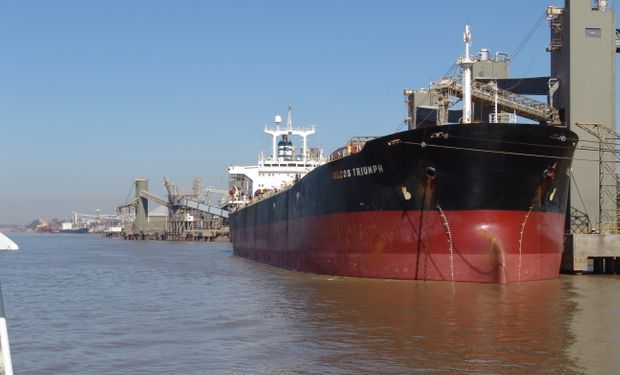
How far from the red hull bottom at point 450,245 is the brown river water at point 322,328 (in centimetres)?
41

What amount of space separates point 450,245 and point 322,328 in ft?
20.6

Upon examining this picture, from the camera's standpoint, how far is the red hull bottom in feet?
54.3

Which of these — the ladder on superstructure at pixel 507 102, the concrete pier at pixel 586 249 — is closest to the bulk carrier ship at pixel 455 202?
the concrete pier at pixel 586 249

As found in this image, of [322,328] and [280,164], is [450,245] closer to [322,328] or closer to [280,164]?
[322,328]

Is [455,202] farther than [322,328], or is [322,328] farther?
[455,202]

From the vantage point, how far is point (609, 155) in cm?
2303

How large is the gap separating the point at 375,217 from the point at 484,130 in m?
3.51

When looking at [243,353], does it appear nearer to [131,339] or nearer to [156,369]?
[156,369]

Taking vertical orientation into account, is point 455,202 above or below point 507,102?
below

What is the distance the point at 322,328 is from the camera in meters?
11.2

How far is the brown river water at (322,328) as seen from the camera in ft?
28.6

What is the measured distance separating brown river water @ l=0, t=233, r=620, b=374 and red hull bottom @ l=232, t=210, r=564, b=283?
0.41 metres

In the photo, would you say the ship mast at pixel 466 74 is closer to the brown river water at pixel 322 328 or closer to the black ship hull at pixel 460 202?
the black ship hull at pixel 460 202

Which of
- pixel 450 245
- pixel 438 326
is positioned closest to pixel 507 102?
pixel 450 245
